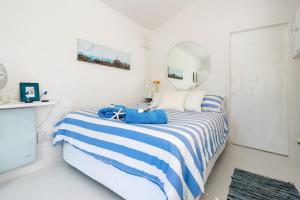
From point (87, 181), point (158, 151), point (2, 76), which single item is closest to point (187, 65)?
point (158, 151)

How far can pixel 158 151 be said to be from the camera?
1138 mm

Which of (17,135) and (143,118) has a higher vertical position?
(143,118)

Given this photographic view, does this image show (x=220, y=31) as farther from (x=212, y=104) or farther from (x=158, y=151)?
(x=158, y=151)

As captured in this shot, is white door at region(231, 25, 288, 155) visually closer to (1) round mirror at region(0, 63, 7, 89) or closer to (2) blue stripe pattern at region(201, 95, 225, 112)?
(2) blue stripe pattern at region(201, 95, 225, 112)

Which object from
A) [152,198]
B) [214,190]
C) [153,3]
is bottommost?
[214,190]

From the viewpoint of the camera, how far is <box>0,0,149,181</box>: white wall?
1.75 meters

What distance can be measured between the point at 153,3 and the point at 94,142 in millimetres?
2698

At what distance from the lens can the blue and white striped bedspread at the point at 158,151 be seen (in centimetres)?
106

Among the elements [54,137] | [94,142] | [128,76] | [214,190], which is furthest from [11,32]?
[214,190]

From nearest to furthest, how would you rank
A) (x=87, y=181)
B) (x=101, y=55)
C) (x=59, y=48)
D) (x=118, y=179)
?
(x=118, y=179) < (x=87, y=181) < (x=59, y=48) < (x=101, y=55)

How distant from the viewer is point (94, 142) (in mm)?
1522

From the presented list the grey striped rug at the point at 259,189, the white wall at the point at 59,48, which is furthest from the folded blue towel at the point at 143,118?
the white wall at the point at 59,48

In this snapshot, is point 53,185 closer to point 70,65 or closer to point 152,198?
point 152,198

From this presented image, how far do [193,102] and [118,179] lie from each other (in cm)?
163
